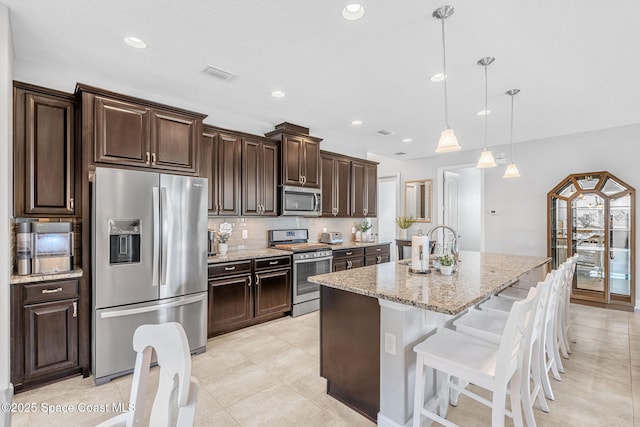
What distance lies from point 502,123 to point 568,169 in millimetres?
1636

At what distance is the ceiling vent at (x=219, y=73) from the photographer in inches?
110

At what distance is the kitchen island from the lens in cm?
180

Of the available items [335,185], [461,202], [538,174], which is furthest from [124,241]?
[461,202]

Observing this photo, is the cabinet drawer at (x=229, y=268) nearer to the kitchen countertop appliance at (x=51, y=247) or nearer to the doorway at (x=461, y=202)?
the kitchen countertop appliance at (x=51, y=247)

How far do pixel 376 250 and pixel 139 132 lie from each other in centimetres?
394

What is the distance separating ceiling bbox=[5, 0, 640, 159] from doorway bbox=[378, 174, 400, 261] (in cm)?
361

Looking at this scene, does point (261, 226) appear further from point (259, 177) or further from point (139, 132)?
point (139, 132)

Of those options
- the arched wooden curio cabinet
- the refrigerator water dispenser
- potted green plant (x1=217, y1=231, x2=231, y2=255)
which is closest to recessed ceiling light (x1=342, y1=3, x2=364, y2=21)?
the refrigerator water dispenser

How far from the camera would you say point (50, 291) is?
2439mm

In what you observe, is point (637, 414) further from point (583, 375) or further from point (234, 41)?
point (234, 41)

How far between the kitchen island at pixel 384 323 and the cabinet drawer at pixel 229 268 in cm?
153

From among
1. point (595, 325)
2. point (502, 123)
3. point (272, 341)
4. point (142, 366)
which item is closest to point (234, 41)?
point (142, 366)

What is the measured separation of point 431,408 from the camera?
1.98 m

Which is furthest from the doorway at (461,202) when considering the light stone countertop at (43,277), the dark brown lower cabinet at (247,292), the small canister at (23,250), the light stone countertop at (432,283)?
the small canister at (23,250)
